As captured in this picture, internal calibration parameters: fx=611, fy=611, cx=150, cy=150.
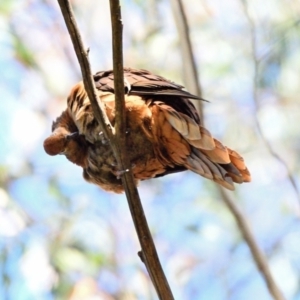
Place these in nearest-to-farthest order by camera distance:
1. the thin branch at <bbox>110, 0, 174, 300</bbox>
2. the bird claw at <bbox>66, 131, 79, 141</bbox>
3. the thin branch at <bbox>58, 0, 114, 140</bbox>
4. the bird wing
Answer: the thin branch at <bbox>58, 0, 114, 140</bbox> → the thin branch at <bbox>110, 0, 174, 300</bbox> → the bird wing → the bird claw at <bbox>66, 131, 79, 141</bbox>

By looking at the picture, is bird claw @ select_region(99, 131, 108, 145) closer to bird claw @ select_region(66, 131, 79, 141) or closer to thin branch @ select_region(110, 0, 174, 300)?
bird claw @ select_region(66, 131, 79, 141)

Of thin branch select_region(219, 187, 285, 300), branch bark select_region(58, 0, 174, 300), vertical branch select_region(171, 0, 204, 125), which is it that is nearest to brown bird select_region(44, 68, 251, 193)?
branch bark select_region(58, 0, 174, 300)

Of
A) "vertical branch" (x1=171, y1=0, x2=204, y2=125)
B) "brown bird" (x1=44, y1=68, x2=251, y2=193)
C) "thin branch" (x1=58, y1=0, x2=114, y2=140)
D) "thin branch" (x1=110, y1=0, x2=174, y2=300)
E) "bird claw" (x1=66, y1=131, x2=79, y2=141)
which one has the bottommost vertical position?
"thin branch" (x1=110, y1=0, x2=174, y2=300)

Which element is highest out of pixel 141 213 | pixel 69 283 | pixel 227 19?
pixel 227 19

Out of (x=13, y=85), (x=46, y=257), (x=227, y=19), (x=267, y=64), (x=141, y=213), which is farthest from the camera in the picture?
(x=13, y=85)

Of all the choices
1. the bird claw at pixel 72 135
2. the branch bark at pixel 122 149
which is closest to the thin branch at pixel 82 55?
the branch bark at pixel 122 149

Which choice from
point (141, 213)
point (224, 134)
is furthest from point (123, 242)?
point (141, 213)

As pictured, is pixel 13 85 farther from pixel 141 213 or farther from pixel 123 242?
pixel 141 213
